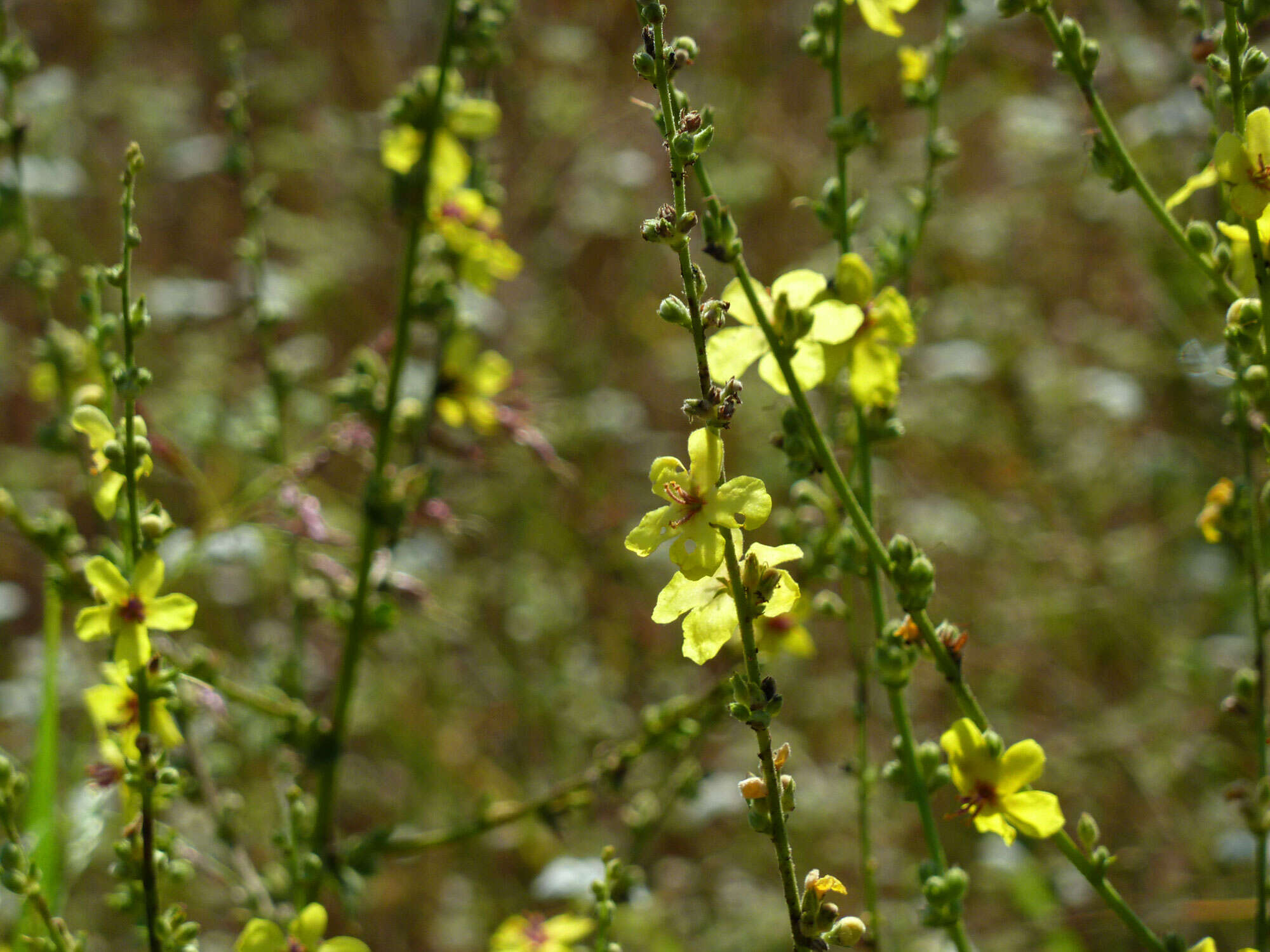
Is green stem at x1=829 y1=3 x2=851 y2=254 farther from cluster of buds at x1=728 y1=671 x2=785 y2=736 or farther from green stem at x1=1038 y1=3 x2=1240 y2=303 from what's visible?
cluster of buds at x1=728 y1=671 x2=785 y2=736

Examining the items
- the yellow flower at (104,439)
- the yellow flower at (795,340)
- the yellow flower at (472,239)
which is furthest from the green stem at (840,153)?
the yellow flower at (104,439)

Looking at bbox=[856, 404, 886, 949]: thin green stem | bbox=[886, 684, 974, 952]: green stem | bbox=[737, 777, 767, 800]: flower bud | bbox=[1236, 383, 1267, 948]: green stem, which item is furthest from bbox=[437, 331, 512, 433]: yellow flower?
bbox=[1236, 383, 1267, 948]: green stem

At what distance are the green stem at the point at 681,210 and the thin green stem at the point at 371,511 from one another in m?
Result: 0.78

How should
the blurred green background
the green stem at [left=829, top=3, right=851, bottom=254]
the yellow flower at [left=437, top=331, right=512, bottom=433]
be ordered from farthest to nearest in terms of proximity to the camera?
the blurred green background < the yellow flower at [left=437, top=331, right=512, bottom=433] < the green stem at [left=829, top=3, right=851, bottom=254]

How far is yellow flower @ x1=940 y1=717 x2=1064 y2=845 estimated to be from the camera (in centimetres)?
111

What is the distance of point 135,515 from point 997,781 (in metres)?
0.97

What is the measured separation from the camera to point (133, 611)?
124 cm

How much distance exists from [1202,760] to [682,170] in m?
1.86

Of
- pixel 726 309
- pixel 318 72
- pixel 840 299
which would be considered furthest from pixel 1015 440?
pixel 318 72

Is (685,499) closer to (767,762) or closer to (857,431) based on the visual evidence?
(767,762)

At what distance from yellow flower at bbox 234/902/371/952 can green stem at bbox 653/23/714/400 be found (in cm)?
83

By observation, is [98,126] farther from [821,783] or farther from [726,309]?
[726,309]

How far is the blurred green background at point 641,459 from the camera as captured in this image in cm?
283

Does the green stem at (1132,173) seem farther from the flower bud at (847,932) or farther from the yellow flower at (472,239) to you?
the yellow flower at (472,239)
